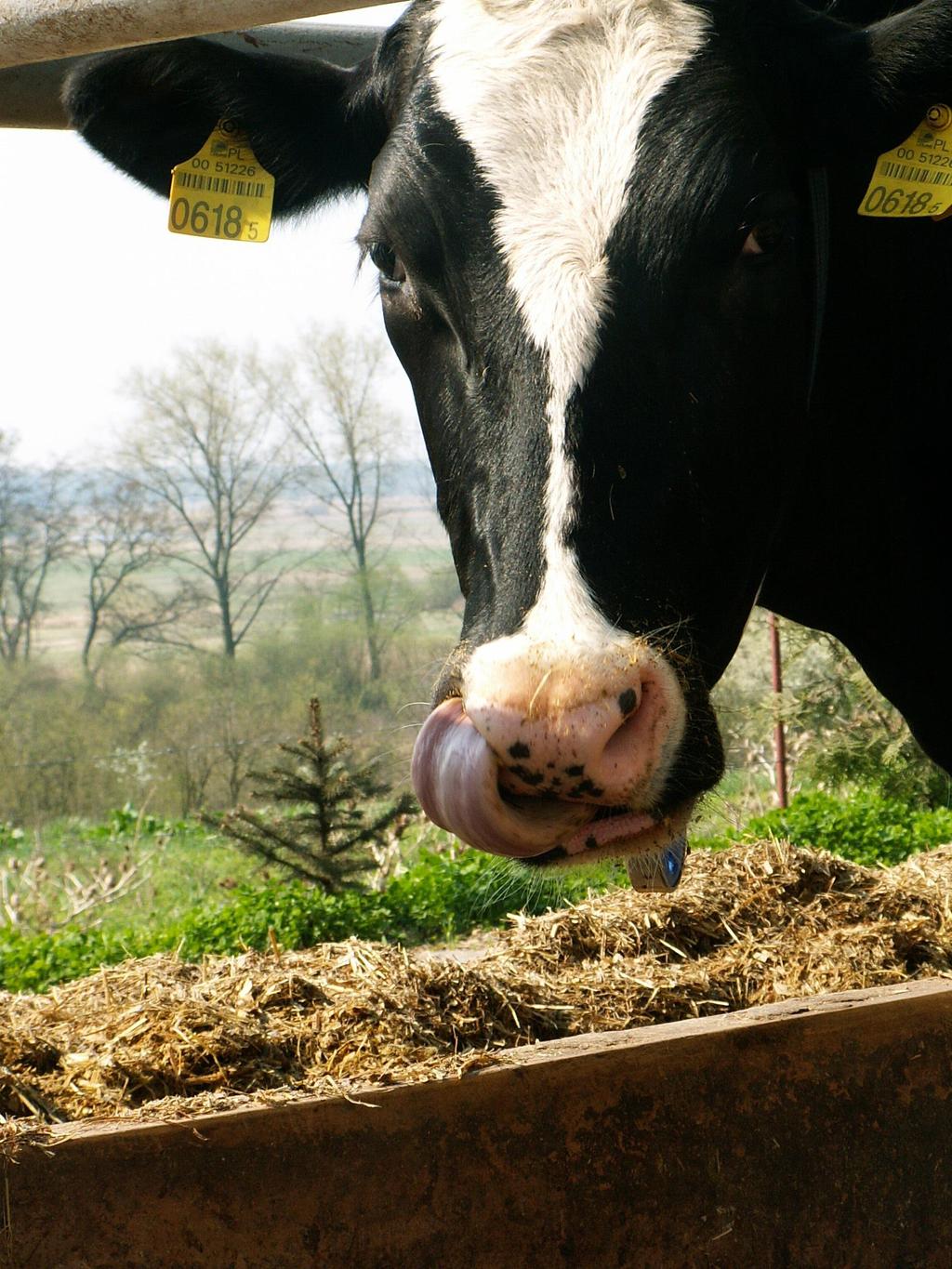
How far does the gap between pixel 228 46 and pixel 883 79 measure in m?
1.43

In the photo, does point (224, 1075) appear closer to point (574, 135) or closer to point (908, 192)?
point (574, 135)

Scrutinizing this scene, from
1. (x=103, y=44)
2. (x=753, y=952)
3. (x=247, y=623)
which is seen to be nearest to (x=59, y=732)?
(x=247, y=623)

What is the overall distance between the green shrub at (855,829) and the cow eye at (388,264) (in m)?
4.18

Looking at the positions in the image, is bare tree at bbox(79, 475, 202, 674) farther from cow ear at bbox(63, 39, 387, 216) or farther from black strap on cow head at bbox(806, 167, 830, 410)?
black strap on cow head at bbox(806, 167, 830, 410)

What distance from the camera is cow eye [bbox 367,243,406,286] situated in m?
2.13

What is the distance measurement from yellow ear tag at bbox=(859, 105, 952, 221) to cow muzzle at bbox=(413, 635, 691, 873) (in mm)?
1096

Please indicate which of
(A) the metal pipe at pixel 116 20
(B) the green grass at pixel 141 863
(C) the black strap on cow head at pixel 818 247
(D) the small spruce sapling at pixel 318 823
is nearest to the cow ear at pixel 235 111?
(A) the metal pipe at pixel 116 20

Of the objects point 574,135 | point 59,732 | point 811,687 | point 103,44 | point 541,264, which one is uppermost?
point 103,44

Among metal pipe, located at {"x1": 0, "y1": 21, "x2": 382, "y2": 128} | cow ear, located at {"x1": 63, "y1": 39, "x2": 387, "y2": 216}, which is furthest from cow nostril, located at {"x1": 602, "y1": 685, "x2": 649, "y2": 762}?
metal pipe, located at {"x1": 0, "y1": 21, "x2": 382, "y2": 128}

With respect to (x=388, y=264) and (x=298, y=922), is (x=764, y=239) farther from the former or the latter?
(x=298, y=922)

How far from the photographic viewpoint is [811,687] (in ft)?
26.7

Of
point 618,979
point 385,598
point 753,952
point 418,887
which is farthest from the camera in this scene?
point 385,598

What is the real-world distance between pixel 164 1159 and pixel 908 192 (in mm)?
Result: 2079

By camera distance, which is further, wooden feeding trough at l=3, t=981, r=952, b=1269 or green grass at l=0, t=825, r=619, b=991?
green grass at l=0, t=825, r=619, b=991
